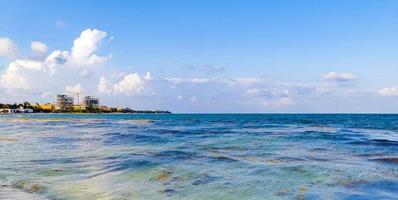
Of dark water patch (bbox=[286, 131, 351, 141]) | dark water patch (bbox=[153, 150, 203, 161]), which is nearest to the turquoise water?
dark water patch (bbox=[153, 150, 203, 161])

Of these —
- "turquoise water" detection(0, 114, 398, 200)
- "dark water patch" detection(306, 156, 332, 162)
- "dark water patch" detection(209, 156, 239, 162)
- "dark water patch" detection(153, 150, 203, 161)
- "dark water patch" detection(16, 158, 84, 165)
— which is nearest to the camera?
"turquoise water" detection(0, 114, 398, 200)

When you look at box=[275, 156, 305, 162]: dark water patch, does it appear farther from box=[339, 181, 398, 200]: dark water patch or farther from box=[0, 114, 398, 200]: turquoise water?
box=[339, 181, 398, 200]: dark water patch

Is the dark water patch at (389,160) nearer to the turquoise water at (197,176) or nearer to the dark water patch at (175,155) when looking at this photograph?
the turquoise water at (197,176)

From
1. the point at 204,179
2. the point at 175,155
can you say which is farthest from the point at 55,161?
the point at 204,179

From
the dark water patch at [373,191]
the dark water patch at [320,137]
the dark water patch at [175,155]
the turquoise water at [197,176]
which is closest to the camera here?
the dark water patch at [373,191]

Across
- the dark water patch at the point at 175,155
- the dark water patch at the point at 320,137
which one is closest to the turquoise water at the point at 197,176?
the dark water patch at the point at 175,155

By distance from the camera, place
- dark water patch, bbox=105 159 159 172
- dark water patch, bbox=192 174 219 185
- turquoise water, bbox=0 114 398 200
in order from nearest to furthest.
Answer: turquoise water, bbox=0 114 398 200
dark water patch, bbox=192 174 219 185
dark water patch, bbox=105 159 159 172

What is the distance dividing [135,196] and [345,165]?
38.5 feet

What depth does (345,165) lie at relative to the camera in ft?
68.6

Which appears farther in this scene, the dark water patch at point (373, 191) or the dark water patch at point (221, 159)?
the dark water patch at point (221, 159)

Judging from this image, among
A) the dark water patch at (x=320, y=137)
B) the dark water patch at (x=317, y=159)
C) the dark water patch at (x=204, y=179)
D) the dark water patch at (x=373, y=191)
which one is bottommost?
the dark water patch at (x=373, y=191)

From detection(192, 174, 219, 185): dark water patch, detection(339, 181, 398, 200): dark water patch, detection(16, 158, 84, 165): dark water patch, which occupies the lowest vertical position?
detection(339, 181, 398, 200): dark water patch

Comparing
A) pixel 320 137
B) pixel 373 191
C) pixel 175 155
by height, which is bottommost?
pixel 373 191

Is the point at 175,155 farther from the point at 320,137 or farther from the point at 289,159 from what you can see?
the point at 320,137
